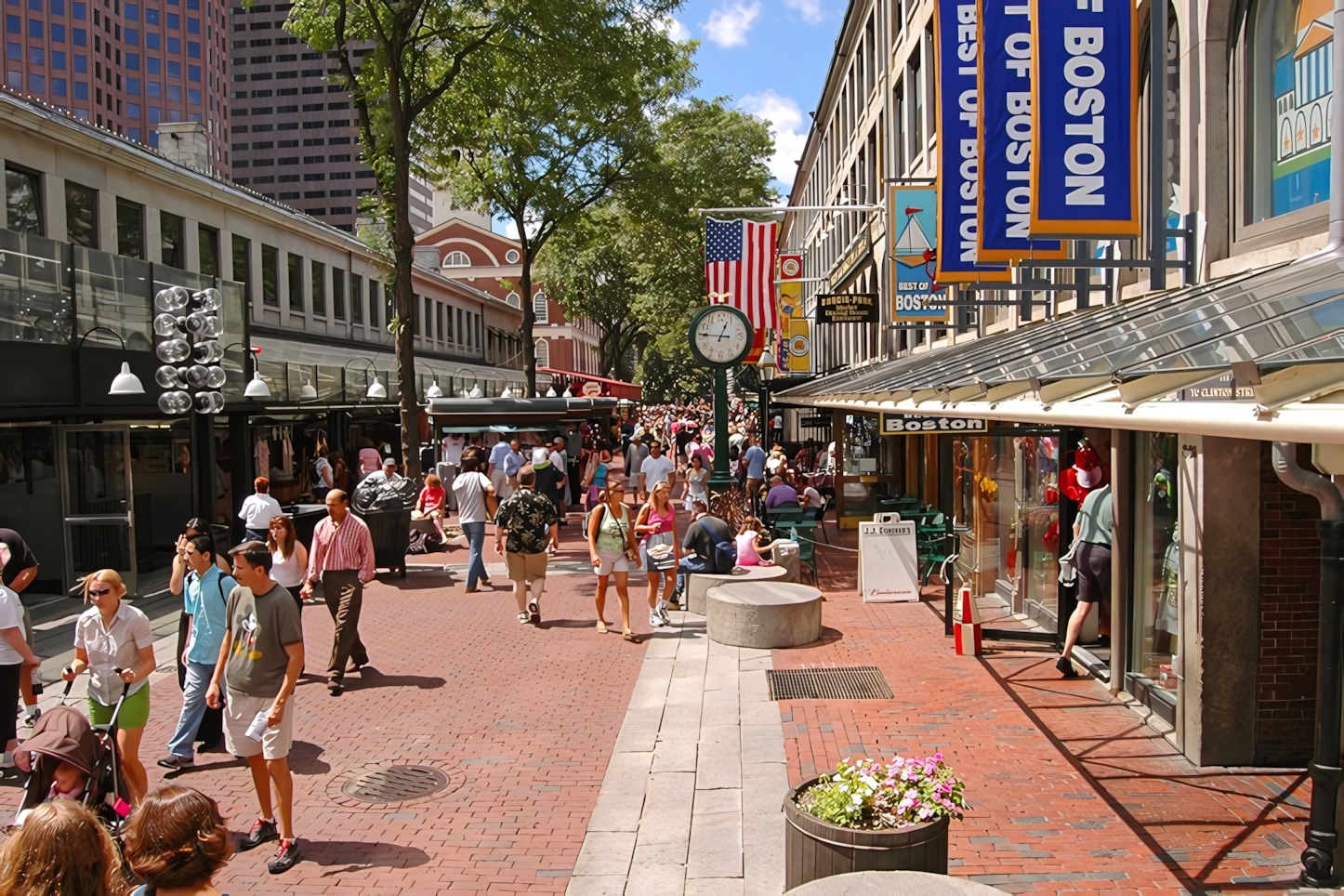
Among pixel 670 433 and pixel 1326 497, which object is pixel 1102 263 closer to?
pixel 1326 497

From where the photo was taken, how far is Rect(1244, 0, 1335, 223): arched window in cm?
729

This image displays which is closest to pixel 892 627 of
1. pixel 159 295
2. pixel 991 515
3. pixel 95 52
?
pixel 991 515

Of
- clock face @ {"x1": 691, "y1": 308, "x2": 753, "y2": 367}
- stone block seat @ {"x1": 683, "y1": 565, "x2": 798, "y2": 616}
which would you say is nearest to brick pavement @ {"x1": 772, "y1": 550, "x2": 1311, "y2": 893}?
stone block seat @ {"x1": 683, "y1": 565, "x2": 798, "y2": 616}

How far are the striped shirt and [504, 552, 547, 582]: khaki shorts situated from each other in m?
2.54

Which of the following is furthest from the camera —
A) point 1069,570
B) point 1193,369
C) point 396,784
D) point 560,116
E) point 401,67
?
point 560,116

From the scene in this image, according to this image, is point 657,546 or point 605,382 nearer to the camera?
point 657,546

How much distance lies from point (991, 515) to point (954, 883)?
32.6ft

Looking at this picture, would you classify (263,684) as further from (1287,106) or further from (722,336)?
(722,336)

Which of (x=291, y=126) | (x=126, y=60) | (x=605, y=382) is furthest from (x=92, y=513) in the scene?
(x=291, y=126)

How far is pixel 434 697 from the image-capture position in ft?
32.0

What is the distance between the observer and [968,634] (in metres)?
10.8

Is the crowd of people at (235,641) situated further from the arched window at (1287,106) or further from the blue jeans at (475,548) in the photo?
the arched window at (1287,106)

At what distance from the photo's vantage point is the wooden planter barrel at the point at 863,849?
192 inches

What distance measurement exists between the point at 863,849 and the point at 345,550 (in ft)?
20.9
